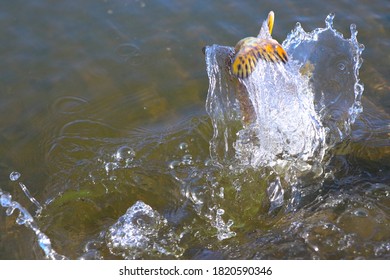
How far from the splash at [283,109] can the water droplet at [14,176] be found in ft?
5.37

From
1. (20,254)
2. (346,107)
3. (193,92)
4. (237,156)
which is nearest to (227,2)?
(193,92)

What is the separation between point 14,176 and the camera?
13.9 ft

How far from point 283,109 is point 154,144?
117cm

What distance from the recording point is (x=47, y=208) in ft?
13.0

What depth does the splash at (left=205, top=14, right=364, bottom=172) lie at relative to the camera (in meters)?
3.96

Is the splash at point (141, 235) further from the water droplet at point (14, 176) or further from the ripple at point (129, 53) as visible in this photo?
the ripple at point (129, 53)

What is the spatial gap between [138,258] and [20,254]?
32.4 inches

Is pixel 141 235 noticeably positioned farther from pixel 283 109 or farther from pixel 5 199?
pixel 283 109

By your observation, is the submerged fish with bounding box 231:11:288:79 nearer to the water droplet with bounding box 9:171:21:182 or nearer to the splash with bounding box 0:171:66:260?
the splash with bounding box 0:171:66:260

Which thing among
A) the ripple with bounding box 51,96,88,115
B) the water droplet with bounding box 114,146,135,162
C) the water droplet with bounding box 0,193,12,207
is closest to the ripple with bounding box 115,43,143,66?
the ripple with bounding box 51,96,88,115

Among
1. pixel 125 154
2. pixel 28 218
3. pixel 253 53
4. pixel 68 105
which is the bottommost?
pixel 28 218

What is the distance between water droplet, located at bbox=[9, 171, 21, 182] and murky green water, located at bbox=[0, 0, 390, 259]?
0.12 ft

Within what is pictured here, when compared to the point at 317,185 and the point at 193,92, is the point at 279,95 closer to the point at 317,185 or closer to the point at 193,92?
the point at 317,185

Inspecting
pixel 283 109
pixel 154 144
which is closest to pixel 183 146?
pixel 154 144
